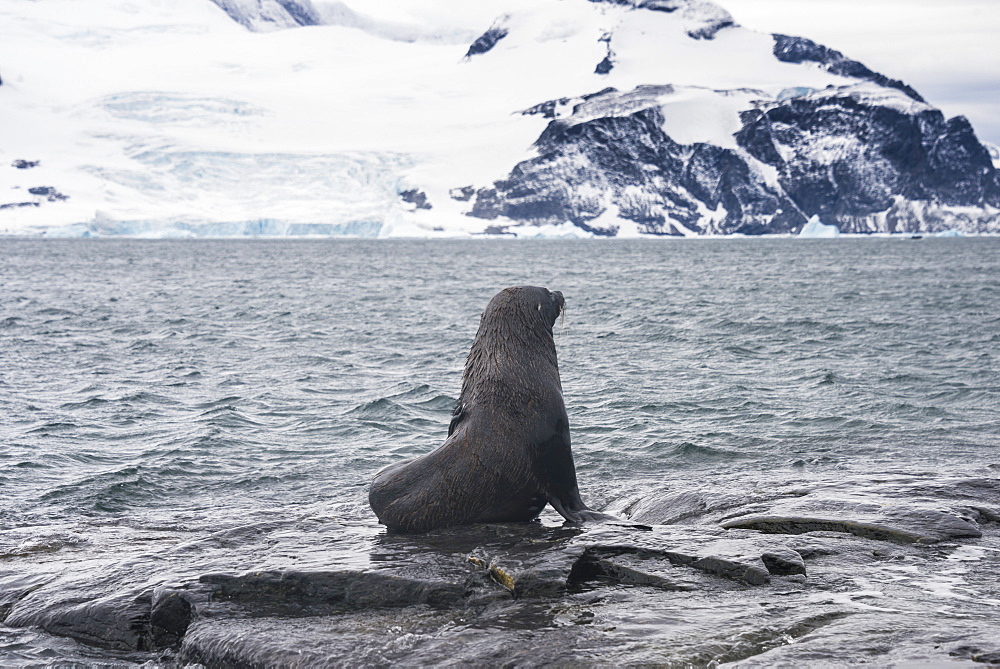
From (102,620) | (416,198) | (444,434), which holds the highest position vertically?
(416,198)

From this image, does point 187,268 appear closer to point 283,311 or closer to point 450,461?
point 283,311

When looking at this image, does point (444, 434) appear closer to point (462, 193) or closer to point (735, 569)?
point (735, 569)

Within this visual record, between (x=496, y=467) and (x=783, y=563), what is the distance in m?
2.02

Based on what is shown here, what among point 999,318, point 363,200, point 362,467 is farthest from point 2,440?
point 363,200

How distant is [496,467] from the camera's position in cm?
700

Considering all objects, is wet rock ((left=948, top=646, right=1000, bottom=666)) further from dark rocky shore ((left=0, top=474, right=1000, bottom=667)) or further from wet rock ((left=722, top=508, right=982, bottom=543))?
wet rock ((left=722, top=508, right=982, bottom=543))

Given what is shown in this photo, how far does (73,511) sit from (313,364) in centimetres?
1152

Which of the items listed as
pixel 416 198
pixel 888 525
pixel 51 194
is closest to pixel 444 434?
pixel 888 525

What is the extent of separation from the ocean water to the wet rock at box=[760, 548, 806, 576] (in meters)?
0.12

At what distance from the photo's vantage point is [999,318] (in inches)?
1131

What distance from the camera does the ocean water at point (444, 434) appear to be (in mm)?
5121

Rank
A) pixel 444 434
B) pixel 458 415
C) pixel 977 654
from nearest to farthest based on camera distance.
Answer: pixel 977 654 < pixel 458 415 < pixel 444 434

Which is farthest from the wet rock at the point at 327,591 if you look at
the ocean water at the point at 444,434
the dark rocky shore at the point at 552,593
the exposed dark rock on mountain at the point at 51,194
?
the exposed dark rock on mountain at the point at 51,194

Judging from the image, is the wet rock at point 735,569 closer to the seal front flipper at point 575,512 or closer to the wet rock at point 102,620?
the seal front flipper at point 575,512
